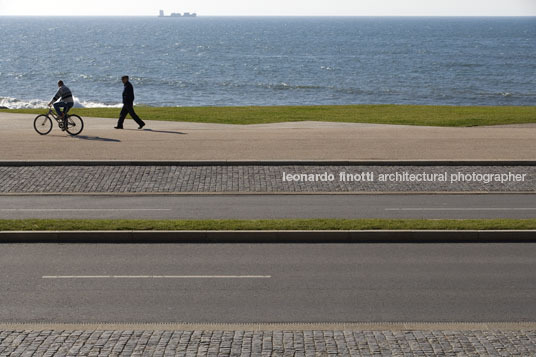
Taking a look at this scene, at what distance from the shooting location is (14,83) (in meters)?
81.3

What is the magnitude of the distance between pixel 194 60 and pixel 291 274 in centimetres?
10628

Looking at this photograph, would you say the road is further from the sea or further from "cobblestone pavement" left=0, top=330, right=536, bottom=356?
the sea

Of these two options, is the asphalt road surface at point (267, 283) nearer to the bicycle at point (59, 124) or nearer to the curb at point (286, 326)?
the curb at point (286, 326)

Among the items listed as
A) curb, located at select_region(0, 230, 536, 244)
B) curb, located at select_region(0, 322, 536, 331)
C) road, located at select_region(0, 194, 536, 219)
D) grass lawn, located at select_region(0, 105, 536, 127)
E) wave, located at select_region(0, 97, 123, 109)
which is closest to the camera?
curb, located at select_region(0, 322, 536, 331)

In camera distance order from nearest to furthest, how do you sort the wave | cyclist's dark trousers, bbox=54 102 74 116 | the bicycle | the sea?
cyclist's dark trousers, bbox=54 102 74 116, the bicycle, the wave, the sea

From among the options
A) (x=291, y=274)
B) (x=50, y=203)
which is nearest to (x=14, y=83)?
(x=50, y=203)

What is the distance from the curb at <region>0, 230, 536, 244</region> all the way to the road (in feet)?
5.68

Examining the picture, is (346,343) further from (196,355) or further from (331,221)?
(331,221)

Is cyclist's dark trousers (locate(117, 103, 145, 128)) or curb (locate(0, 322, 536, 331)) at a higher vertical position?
curb (locate(0, 322, 536, 331))

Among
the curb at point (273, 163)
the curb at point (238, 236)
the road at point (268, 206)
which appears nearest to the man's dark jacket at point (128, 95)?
the curb at point (273, 163)

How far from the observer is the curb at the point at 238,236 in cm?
1149

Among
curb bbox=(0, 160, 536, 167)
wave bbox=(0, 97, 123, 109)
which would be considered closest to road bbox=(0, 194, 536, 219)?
curb bbox=(0, 160, 536, 167)

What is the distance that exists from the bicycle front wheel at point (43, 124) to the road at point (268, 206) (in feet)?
22.5

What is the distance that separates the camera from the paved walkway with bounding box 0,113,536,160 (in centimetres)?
1841
